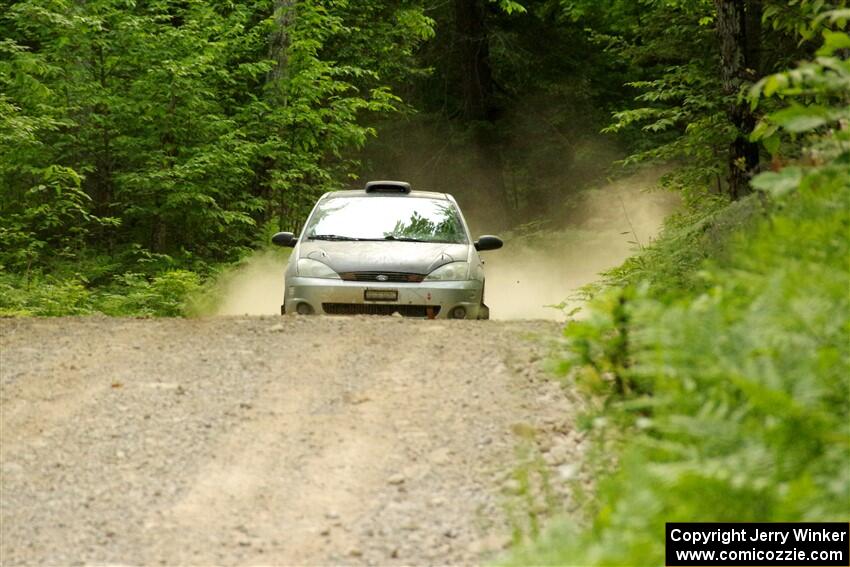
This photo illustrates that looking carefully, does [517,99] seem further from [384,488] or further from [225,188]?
[384,488]

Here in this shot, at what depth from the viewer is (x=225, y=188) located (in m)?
21.2

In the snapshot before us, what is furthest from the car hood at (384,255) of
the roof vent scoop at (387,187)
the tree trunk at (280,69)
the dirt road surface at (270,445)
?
the tree trunk at (280,69)

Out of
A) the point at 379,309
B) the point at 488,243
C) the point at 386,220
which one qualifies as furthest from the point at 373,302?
the point at 488,243

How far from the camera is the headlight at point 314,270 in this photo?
41.6 ft

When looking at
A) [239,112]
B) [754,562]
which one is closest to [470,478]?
[754,562]

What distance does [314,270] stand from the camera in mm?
12734

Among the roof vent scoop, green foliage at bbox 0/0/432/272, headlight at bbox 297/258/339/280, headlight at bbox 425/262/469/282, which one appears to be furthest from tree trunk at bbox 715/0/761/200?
green foliage at bbox 0/0/432/272

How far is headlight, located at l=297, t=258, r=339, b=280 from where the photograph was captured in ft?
41.6

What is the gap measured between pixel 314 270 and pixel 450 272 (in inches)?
60.7

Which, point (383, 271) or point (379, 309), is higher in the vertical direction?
point (383, 271)

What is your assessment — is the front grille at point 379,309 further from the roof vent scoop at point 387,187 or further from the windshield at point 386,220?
the roof vent scoop at point 387,187

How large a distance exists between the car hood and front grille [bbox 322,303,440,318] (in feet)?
1.29

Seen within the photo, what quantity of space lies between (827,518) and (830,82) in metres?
2.41

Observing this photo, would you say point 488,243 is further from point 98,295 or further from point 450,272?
point 98,295
